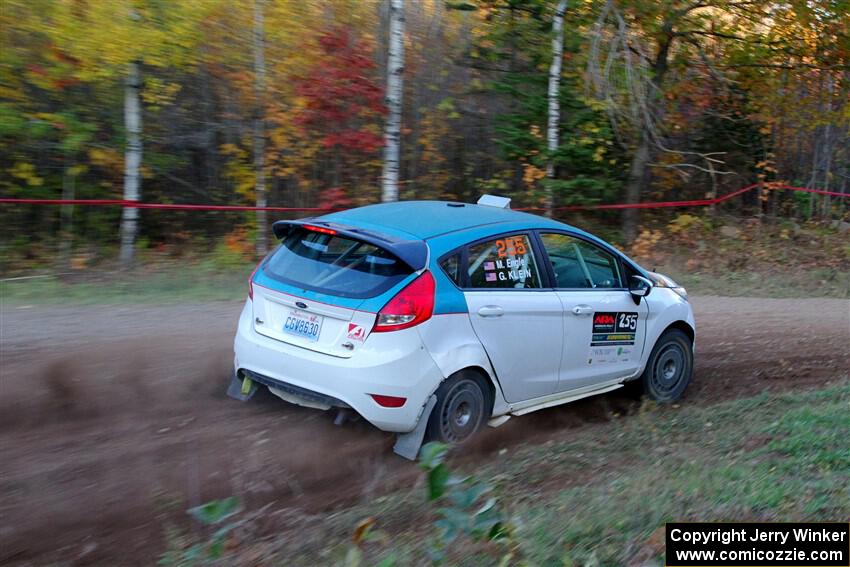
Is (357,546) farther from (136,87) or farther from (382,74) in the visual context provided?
(382,74)

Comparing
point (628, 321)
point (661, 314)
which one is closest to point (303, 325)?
point (628, 321)

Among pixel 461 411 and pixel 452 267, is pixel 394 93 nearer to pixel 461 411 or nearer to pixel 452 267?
pixel 452 267

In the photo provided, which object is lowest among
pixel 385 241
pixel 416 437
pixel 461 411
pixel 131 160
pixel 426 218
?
pixel 416 437

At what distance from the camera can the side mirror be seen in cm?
686

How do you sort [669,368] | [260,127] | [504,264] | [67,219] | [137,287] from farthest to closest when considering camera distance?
[260,127] → [67,219] → [137,287] → [669,368] → [504,264]

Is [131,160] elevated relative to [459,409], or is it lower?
elevated

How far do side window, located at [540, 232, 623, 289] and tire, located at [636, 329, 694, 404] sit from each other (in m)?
A: 0.87

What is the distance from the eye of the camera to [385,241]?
5480mm

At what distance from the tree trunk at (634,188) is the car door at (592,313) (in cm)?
923

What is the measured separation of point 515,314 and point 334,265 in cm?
135

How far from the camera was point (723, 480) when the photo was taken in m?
4.67

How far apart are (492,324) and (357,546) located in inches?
86.6

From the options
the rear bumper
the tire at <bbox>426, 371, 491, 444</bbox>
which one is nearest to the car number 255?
the tire at <bbox>426, 371, 491, 444</bbox>

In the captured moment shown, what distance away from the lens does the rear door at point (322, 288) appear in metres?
5.35
